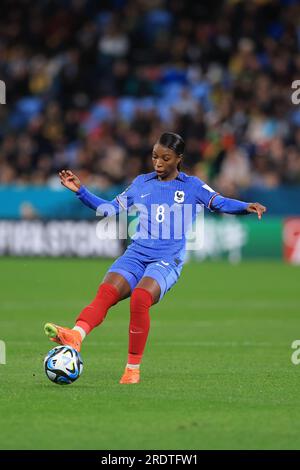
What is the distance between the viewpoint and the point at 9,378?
365 inches

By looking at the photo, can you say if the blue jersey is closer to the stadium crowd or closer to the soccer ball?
the soccer ball

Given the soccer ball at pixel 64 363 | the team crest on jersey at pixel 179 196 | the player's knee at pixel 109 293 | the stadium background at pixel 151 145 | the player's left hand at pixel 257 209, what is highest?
the stadium background at pixel 151 145

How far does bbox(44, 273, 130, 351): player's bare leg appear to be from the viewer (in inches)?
343

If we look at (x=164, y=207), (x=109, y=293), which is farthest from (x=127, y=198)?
(x=109, y=293)

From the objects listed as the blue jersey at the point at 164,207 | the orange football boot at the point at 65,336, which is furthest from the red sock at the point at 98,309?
the blue jersey at the point at 164,207

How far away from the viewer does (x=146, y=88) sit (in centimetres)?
2711

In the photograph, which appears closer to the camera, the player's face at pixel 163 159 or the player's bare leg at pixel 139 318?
the player's bare leg at pixel 139 318

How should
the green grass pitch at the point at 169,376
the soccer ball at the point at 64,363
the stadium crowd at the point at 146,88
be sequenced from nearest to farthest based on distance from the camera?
the green grass pitch at the point at 169,376
the soccer ball at the point at 64,363
the stadium crowd at the point at 146,88

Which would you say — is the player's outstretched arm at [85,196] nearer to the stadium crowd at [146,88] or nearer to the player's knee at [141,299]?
the player's knee at [141,299]

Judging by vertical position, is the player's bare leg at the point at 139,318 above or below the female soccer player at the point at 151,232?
below

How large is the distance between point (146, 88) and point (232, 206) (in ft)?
60.2

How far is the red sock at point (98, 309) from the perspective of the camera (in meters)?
8.90

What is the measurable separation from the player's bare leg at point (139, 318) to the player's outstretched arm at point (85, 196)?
684 millimetres

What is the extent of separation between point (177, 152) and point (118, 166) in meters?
16.0
